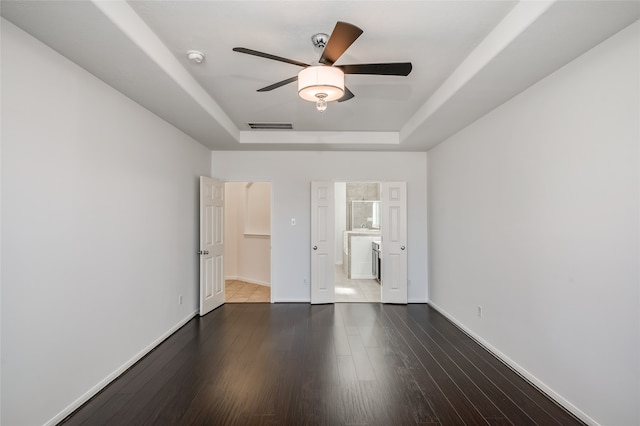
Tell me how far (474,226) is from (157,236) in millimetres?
3622

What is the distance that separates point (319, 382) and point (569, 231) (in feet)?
7.45

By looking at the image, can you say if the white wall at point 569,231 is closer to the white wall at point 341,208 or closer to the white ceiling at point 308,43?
the white ceiling at point 308,43

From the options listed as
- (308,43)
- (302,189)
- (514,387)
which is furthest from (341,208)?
(308,43)

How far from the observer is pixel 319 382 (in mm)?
2689

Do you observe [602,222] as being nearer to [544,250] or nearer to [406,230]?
[544,250]

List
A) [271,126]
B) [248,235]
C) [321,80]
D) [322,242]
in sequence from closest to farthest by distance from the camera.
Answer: [321,80] → [271,126] → [322,242] → [248,235]

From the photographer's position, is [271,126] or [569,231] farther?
[271,126]

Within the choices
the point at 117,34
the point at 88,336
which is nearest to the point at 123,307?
the point at 88,336

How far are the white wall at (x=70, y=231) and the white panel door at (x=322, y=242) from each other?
2.33 metres

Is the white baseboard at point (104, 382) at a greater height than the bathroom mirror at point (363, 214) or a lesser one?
lesser

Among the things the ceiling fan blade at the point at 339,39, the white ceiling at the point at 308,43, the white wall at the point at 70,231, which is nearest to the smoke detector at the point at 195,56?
the white ceiling at the point at 308,43

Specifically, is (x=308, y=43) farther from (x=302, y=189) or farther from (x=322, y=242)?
(x=322, y=242)

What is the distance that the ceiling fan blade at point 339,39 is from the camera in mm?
1672

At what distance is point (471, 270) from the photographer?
3.82m
